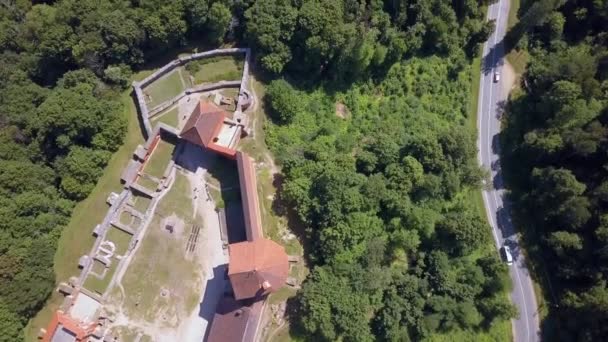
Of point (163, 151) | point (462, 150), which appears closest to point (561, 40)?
point (462, 150)

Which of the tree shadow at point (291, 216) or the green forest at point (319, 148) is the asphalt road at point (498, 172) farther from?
the tree shadow at point (291, 216)

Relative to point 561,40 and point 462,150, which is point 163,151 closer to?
point 462,150

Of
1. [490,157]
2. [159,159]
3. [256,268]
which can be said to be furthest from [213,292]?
[490,157]

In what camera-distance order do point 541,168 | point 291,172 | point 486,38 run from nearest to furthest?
point 291,172
point 541,168
point 486,38

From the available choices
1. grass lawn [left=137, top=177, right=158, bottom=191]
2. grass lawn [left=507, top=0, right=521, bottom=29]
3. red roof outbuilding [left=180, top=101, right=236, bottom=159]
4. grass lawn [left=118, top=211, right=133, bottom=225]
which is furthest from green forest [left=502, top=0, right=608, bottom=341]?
grass lawn [left=118, top=211, right=133, bottom=225]

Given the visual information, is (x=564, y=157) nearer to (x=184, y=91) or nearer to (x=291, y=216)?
(x=291, y=216)

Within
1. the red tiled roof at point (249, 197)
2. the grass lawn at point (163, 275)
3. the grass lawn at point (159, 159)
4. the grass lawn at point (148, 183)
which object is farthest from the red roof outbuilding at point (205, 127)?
the grass lawn at point (163, 275)

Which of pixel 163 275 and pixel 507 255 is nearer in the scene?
pixel 163 275
